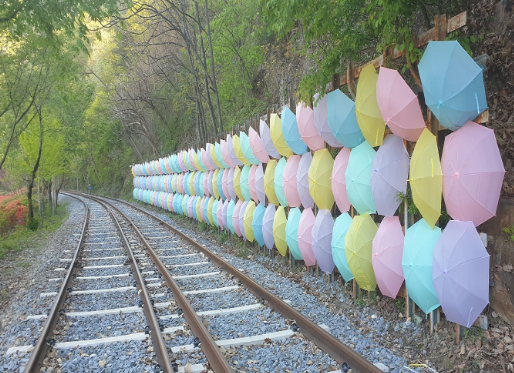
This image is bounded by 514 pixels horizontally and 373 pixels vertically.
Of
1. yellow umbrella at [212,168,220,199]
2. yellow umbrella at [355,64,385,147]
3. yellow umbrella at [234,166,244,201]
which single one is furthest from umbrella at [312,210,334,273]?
yellow umbrella at [212,168,220,199]

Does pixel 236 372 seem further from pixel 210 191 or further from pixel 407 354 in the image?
pixel 210 191

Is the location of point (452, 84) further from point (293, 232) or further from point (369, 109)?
point (293, 232)

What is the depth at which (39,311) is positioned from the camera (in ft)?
20.1

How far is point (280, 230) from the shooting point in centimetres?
793

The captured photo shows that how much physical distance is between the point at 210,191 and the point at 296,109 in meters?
6.53

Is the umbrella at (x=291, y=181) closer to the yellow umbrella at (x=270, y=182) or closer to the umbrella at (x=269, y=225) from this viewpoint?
the yellow umbrella at (x=270, y=182)

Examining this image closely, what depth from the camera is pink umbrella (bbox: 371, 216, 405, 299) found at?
15.6 ft

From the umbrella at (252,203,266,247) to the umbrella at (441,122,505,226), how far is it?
5.37m

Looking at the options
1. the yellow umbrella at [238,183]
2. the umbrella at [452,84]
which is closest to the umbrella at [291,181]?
the yellow umbrella at [238,183]

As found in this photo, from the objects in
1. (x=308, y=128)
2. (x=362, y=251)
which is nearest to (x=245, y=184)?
(x=308, y=128)

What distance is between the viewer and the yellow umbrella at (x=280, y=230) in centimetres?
787

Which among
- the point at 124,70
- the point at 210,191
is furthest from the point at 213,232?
the point at 124,70

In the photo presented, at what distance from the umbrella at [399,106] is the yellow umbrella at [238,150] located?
5493mm

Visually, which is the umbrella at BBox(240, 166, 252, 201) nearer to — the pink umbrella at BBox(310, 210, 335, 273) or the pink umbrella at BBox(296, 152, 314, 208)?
the pink umbrella at BBox(296, 152, 314, 208)
